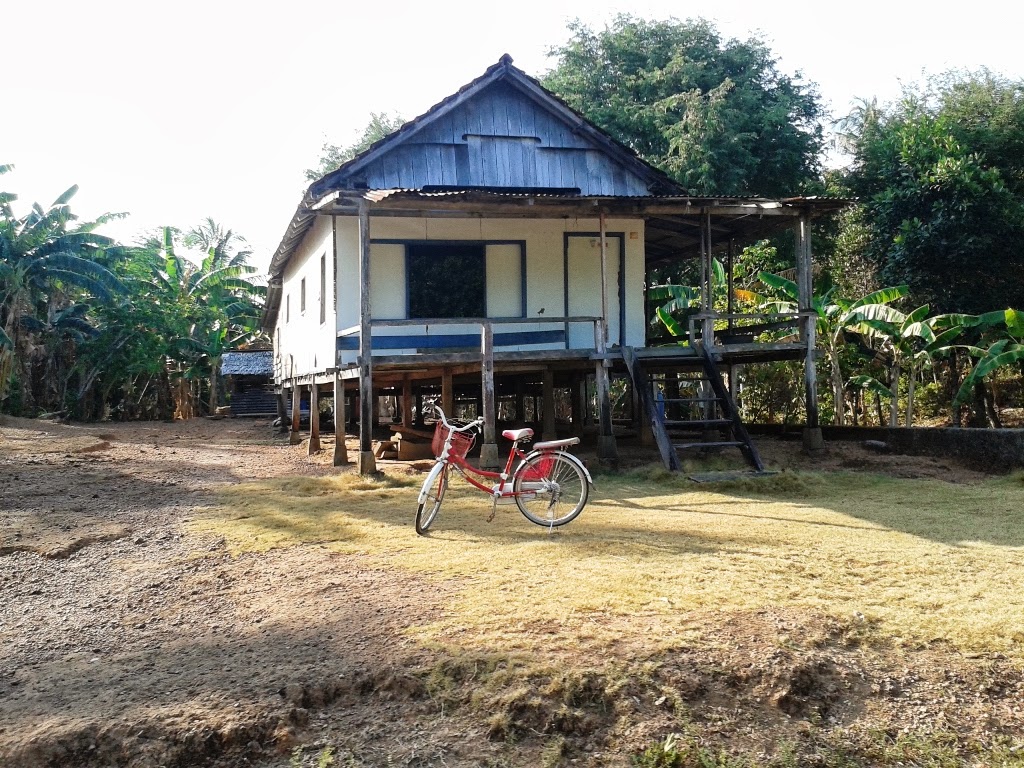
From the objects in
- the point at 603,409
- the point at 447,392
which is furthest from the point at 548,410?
the point at 603,409

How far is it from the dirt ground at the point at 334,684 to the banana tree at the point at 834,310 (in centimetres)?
1196

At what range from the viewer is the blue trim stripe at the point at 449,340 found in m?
12.6

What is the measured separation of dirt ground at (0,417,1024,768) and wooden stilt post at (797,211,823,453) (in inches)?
327

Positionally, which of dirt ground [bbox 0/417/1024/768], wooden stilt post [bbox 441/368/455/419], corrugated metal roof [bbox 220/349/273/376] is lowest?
dirt ground [bbox 0/417/1024/768]

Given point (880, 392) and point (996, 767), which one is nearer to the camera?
point (996, 767)

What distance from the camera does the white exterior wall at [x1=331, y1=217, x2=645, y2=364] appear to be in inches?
503

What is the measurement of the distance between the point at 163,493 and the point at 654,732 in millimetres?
7869

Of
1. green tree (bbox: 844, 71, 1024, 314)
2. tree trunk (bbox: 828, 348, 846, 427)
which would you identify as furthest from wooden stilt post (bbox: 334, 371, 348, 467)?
green tree (bbox: 844, 71, 1024, 314)

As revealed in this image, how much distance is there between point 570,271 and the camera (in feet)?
44.8

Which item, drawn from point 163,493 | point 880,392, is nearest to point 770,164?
point 880,392

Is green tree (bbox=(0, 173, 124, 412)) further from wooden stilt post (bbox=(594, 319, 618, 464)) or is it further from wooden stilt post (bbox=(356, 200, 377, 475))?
wooden stilt post (bbox=(594, 319, 618, 464))

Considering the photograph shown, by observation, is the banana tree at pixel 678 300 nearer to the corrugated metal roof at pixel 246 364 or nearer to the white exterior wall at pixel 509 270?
the white exterior wall at pixel 509 270

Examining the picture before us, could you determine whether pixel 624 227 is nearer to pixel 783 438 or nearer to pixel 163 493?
pixel 783 438

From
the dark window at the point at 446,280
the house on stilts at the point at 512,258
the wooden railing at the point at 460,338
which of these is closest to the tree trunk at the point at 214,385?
the house on stilts at the point at 512,258
